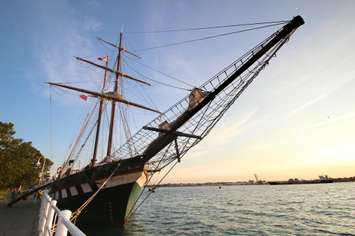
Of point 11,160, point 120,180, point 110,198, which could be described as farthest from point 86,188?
point 11,160

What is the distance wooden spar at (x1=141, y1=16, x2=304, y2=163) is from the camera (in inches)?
412

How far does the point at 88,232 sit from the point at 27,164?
24.3 meters

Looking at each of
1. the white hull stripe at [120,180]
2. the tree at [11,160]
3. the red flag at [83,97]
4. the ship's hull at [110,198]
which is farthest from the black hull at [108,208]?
the tree at [11,160]

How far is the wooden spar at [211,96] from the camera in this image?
10.5m

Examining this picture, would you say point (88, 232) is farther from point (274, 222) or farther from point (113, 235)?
point (274, 222)

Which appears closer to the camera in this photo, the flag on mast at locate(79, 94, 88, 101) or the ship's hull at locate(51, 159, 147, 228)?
the ship's hull at locate(51, 159, 147, 228)

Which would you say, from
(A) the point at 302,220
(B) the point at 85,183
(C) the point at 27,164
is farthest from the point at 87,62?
(A) the point at 302,220

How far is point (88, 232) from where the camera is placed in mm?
14852

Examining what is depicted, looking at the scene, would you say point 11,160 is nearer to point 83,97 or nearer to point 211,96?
point 83,97

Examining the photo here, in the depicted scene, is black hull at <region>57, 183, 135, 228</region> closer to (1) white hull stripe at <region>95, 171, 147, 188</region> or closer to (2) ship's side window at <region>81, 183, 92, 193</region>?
(1) white hull stripe at <region>95, 171, 147, 188</region>

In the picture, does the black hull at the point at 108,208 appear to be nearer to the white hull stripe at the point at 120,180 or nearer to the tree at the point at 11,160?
the white hull stripe at the point at 120,180

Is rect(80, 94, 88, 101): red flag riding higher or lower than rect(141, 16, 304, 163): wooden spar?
higher

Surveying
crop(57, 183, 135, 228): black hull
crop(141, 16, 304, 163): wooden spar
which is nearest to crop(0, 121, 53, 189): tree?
crop(57, 183, 135, 228): black hull

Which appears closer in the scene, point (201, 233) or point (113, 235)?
point (113, 235)
